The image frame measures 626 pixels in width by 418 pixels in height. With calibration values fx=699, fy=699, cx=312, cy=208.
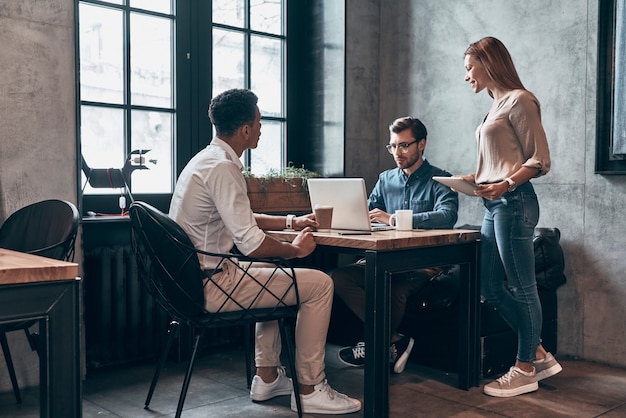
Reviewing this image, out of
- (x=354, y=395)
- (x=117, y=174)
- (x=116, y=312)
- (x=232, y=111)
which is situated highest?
(x=232, y=111)

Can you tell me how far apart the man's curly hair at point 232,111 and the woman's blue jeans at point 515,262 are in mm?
1202

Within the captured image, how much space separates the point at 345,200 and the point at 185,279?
0.84 m

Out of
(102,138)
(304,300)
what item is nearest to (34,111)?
(102,138)

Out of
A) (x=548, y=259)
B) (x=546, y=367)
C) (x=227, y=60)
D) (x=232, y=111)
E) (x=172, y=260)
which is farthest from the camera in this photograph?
(x=227, y=60)

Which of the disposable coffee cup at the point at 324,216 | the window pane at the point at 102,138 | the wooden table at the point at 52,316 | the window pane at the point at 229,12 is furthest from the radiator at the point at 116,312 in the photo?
the wooden table at the point at 52,316

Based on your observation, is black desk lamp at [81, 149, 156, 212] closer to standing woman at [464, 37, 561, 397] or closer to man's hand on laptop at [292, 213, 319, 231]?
man's hand on laptop at [292, 213, 319, 231]

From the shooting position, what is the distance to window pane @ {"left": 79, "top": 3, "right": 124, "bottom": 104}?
144 inches

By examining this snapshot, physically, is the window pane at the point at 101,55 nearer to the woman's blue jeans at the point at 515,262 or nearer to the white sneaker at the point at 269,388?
the white sneaker at the point at 269,388

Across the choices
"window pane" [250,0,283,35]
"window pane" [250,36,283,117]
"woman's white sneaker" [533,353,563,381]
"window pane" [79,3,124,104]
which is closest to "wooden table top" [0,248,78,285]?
"window pane" [79,3,124,104]

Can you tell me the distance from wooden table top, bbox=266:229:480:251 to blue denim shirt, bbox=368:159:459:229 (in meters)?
0.29

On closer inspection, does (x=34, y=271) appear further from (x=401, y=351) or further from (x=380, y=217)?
(x=401, y=351)

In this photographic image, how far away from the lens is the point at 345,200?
3.06 metres

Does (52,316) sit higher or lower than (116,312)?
higher

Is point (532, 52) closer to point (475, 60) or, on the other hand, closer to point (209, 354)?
point (475, 60)
